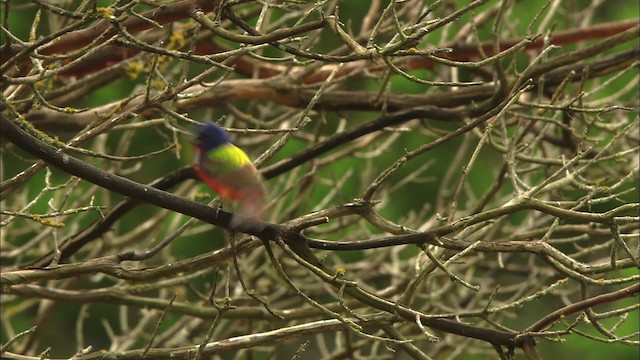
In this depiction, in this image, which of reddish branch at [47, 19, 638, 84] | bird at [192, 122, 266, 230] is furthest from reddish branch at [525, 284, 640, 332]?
reddish branch at [47, 19, 638, 84]

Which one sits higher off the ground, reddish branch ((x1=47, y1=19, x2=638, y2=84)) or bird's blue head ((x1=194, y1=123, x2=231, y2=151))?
reddish branch ((x1=47, y1=19, x2=638, y2=84))

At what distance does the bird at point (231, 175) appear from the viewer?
2729mm

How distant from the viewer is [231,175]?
2.74 m

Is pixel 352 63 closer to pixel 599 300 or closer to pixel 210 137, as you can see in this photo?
pixel 210 137

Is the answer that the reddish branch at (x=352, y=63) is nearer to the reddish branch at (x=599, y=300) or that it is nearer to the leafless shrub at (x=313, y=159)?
the leafless shrub at (x=313, y=159)

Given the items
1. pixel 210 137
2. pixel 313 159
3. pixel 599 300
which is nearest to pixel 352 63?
pixel 313 159

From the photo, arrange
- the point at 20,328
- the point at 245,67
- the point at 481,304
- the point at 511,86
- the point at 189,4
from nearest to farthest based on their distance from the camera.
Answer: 1. the point at 189,4
2. the point at 511,86
3. the point at 245,67
4. the point at 481,304
5. the point at 20,328

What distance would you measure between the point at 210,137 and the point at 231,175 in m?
0.15

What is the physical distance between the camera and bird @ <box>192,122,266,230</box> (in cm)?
273

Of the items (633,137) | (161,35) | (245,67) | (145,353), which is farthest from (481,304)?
(145,353)

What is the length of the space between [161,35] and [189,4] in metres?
1.26

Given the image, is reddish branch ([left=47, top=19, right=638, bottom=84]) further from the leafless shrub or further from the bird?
the bird

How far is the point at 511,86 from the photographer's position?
153 inches

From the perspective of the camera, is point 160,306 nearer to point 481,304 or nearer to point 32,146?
point 32,146
